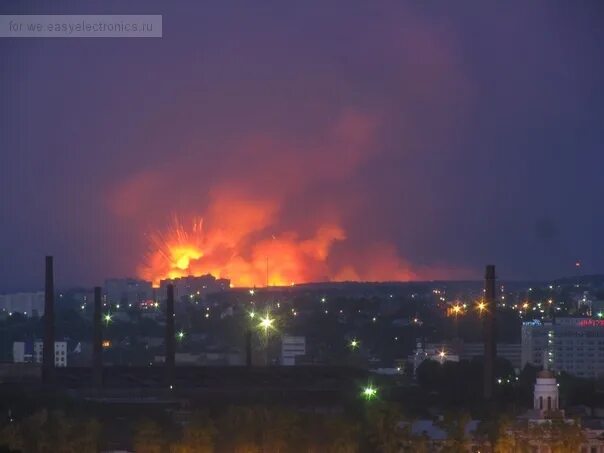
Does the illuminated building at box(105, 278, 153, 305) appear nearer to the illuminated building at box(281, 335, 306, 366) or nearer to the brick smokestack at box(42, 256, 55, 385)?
the illuminated building at box(281, 335, 306, 366)

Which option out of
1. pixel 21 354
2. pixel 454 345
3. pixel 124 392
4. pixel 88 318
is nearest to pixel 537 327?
pixel 454 345

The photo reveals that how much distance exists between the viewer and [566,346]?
12675 cm

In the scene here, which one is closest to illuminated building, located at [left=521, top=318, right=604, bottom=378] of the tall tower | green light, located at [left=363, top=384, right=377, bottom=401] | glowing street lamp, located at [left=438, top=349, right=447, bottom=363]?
glowing street lamp, located at [left=438, top=349, right=447, bottom=363]

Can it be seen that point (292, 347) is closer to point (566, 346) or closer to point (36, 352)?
point (36, 352)

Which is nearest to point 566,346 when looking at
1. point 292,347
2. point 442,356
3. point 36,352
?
point 292,347

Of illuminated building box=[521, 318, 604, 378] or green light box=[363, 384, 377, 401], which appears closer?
green light box=[363, 384, 377, 401]

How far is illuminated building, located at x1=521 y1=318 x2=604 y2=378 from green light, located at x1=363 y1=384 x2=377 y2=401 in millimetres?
43077

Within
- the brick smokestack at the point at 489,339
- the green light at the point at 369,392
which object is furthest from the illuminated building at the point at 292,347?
the green light at the point at 369,392

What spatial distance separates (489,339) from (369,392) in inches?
197

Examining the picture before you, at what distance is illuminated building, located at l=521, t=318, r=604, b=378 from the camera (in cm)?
12506

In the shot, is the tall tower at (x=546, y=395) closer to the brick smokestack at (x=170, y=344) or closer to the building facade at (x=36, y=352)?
the brick smokestack at (x=170, y=344)

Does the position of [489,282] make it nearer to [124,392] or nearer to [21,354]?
[124,392]

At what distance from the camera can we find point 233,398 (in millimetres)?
79812

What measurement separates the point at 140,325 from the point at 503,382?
56665 mm
